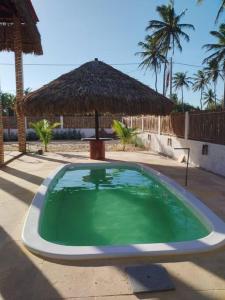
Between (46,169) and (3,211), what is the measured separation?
3.96 metres

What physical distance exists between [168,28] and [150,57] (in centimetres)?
429

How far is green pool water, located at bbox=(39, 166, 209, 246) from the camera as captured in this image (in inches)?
179

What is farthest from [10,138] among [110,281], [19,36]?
[110,281]

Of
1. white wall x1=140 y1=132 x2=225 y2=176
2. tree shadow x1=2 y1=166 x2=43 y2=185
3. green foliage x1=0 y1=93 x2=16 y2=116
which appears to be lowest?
tree shadow x1=2 y1=166 x2=43 y2=185

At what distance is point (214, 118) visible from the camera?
8.89 meters

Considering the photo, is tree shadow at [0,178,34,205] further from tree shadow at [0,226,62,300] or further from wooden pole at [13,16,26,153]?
wooden pole at [13,16,26,153]

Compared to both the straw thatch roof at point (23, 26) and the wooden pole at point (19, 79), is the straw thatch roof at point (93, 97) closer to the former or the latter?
the wooden pole at point (19, 79)

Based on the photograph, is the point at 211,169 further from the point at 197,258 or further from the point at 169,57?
the point at 169,57

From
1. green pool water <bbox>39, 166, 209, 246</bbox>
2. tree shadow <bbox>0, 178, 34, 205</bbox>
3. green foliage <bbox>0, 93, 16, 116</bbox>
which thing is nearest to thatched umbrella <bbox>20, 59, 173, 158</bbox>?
green pool water <bbox>39, 166, 209, 246</bbox>

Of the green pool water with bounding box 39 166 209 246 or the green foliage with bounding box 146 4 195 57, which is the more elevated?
the green foliage with bounding box 146 4 195 57

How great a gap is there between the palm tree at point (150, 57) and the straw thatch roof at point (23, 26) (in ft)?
65.4

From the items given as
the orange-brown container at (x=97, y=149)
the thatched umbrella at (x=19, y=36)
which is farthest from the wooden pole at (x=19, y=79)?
the orange-brown container at (x=97, y=149)

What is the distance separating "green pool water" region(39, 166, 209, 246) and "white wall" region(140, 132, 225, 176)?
190 cm

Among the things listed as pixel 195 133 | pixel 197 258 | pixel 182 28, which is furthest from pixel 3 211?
pixel 182 28
